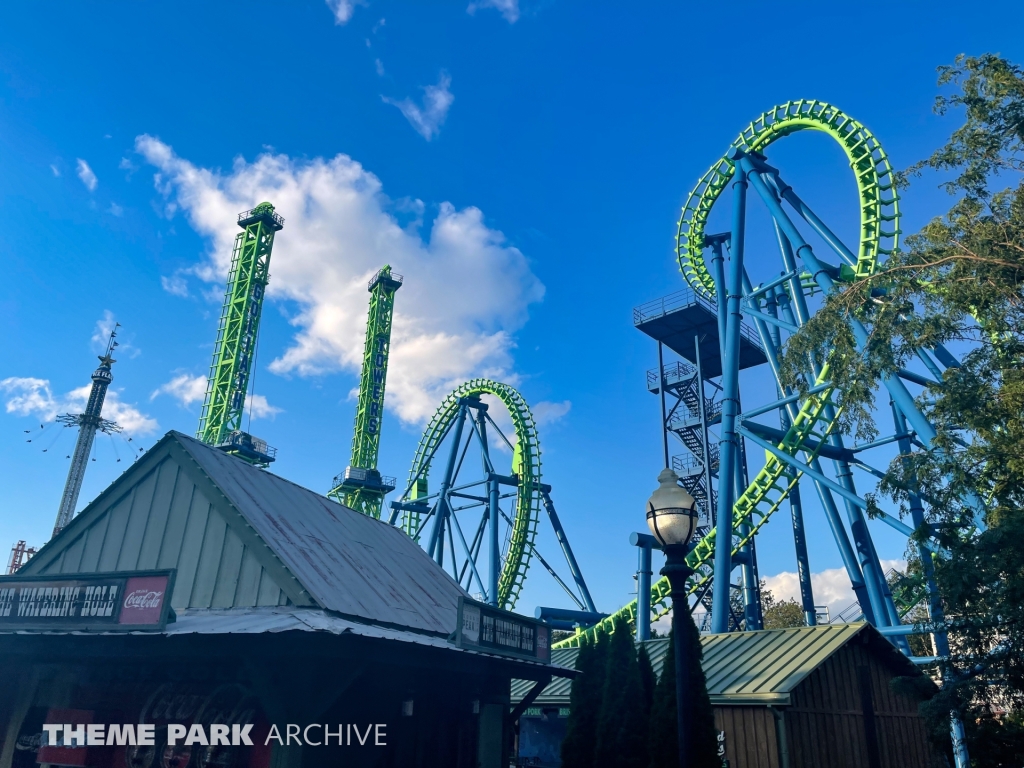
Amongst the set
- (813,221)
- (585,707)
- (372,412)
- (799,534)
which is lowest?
(585,707)

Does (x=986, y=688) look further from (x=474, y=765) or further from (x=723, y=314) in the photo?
(x=723, y=314)

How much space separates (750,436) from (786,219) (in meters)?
7.15

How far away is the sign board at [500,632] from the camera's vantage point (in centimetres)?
1083

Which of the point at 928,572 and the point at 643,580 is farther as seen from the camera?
the point at 643,580

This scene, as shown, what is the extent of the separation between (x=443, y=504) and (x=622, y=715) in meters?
29.6

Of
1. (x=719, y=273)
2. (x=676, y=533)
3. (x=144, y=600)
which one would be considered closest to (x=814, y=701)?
(x=676, y=533)

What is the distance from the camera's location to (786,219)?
80.7 ft

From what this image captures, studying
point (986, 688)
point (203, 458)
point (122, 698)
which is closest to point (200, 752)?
point (122, 698)

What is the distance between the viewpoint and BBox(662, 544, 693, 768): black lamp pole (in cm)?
587

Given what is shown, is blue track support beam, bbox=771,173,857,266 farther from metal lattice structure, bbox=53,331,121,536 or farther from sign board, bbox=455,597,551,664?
metal lattice structure, bbox=53,331,121,536

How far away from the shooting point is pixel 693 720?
360 inches

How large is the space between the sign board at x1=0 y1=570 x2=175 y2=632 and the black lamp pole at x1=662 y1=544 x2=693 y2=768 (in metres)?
6.26

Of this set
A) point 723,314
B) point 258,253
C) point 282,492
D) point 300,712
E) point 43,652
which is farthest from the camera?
point 258,253

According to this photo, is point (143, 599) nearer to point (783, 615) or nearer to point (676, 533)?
point (676, 533)
